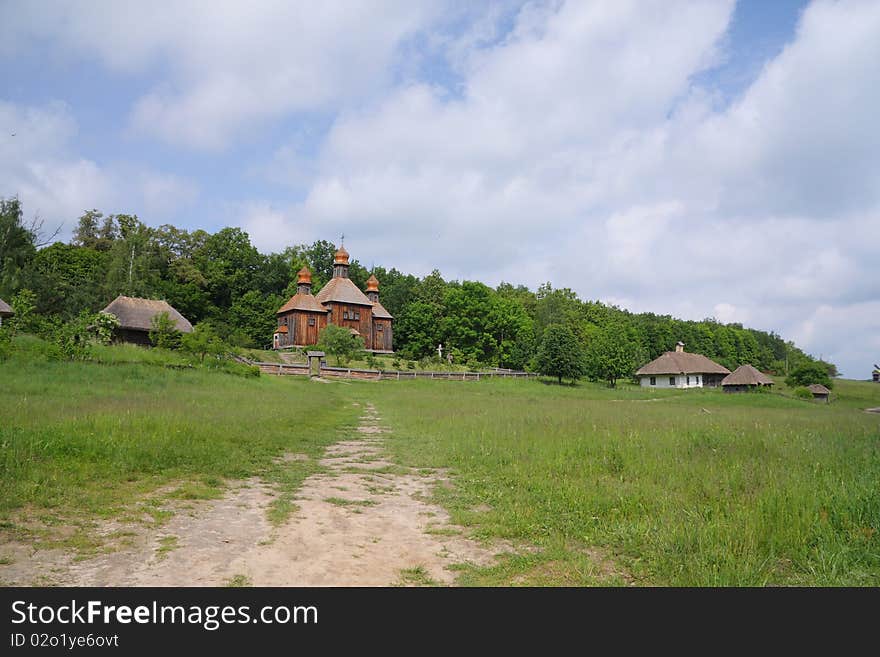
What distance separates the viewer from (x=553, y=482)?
8.12 metres

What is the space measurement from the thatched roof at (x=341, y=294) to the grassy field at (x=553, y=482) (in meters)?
50.6

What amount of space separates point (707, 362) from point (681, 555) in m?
75.1

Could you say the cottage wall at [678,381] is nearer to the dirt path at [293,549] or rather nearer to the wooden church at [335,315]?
the wooden church at [335,315]

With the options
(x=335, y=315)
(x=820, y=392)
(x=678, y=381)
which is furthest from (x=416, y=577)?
(x=678, y=381)

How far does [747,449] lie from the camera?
32.9 feet

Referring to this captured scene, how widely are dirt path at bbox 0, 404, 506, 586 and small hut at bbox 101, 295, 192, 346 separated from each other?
43154 millimetres

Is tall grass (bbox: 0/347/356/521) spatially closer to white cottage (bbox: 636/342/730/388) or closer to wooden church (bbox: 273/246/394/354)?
wooden church (bbox: 273/246/394/354)

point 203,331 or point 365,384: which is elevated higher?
point 203,331

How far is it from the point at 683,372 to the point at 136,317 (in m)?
62.7

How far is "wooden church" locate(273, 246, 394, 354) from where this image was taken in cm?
6419

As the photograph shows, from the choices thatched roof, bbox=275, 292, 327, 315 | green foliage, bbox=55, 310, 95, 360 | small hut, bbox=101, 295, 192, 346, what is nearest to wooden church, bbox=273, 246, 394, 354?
thatched roof, bbox=275, 292, 327, 315

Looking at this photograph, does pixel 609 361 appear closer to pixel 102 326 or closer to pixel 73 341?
pixel 102 326
